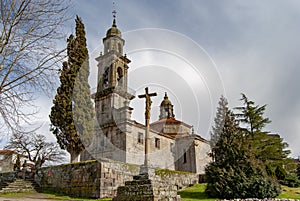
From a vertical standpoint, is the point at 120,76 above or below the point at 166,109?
A: above

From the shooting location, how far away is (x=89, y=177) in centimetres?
1360

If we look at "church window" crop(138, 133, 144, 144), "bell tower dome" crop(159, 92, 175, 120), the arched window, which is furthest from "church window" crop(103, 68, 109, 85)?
"bell tower dome" crop(159, 92, 175, 120)

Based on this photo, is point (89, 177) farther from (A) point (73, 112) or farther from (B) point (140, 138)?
(B) point (140, 138)

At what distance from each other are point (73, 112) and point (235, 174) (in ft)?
39.6

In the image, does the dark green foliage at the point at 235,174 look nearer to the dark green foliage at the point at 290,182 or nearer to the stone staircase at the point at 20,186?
the dark green foliage at the point at 290,182

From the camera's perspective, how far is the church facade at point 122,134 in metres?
24.4

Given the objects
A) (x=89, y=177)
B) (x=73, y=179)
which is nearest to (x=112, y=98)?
(x=73, y=179)

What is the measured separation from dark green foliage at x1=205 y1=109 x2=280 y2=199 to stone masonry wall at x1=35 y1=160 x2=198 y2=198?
9.01 ft

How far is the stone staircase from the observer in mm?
14352

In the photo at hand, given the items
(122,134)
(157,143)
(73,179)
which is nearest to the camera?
(73,179)

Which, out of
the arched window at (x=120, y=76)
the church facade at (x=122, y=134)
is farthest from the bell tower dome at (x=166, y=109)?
the arched window at (x=120, y=76)

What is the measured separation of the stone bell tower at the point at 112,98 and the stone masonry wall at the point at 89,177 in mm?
8447

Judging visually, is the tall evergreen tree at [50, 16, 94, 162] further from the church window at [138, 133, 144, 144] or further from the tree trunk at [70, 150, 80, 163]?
the church window at [138, 133, 144, 144]

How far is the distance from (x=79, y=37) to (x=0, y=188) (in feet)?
42.0
